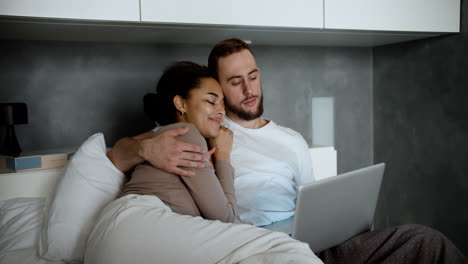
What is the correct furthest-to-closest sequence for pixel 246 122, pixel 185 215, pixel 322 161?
1. pixel 322 161
2. pixel 246 122
3. pixel 185 215

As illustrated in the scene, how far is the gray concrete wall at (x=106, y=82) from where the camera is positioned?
1970 millimetres

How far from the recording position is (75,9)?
1.55 meters

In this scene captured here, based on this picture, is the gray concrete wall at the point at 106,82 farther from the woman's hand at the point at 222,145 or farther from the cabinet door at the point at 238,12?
the woman's hand at the point at 222,145

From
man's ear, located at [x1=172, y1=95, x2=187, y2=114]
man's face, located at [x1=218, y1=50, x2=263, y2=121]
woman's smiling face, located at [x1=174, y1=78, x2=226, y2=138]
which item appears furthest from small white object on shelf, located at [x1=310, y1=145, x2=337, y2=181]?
man's ear, located at [x1=172, y1=95, x2=187, y2=114]

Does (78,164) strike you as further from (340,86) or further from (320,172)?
(340,86)

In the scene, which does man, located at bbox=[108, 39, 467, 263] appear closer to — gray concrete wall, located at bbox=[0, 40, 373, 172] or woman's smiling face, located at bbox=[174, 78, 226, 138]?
woman's smiling face, located at bbox=[174, 78, 226, 138]

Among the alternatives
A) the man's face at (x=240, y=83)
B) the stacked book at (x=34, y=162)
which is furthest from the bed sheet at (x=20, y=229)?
the man's face at (x=240, y=83)

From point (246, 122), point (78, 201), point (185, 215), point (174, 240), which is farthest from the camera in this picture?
point (246, 122)

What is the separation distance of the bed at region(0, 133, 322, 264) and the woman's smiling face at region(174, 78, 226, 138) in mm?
331

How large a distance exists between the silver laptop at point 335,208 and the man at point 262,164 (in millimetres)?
72

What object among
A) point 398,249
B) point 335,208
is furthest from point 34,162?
point 398,249

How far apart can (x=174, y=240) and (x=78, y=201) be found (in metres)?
0.60

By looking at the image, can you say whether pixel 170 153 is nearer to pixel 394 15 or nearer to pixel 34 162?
pixel 34 162

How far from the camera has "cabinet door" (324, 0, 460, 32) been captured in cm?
202
